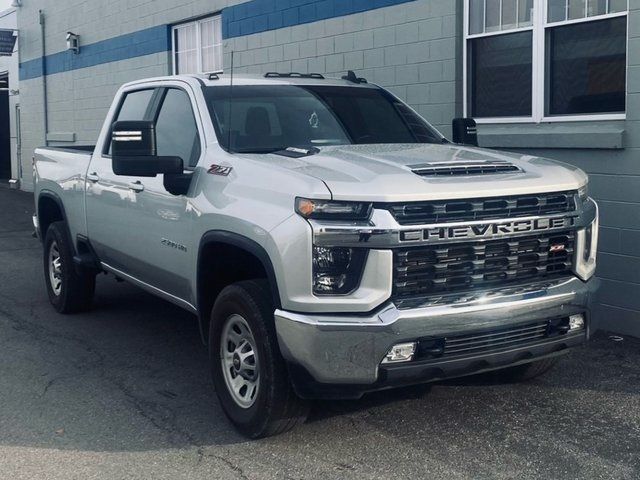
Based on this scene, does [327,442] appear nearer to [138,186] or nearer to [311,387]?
[311,387]

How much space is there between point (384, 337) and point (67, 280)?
4.36 meters

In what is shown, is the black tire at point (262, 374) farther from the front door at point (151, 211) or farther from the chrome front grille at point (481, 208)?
the chrome front grille at point (481, 208)

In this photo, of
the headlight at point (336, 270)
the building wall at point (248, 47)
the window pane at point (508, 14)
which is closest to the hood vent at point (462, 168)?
the headlight at point (336, 270)

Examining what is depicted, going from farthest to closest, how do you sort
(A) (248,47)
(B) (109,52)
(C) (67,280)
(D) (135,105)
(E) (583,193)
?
(B) (109,52) → (A) (248,47) → (C) (67,280) → (D) (135,105) → (E) (583,193)

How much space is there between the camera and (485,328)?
4422 millimetres

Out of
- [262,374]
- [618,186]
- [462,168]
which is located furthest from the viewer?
[618,186]

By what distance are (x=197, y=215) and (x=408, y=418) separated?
170cm

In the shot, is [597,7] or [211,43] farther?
[211,43]

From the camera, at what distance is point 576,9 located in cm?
769

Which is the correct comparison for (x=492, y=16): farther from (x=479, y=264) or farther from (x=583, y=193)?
(x=479, y=264)

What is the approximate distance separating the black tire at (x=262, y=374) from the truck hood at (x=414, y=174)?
2.33 feet

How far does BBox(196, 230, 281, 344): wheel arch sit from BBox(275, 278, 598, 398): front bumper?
50 centimetres

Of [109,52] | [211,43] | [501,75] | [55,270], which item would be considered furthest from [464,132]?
[109,52]

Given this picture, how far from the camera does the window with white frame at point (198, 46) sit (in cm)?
1352
